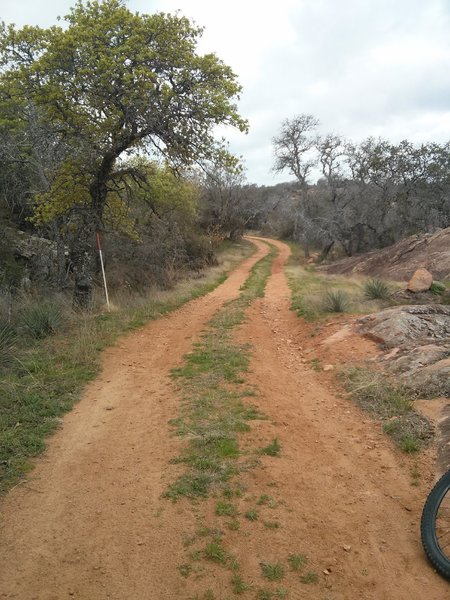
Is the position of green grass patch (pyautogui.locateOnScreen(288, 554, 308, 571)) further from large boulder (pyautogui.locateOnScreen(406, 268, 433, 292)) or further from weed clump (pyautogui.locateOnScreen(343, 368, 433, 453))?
large boulder (pyautogui.locateOnScreen(406, 268, 433, 292))

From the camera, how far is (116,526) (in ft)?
12.9

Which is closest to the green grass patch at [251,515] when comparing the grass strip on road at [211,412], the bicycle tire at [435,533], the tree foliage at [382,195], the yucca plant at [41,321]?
the grass strip on road at [211,412]

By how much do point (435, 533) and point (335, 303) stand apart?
837cm

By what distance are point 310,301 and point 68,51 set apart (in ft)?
30.0

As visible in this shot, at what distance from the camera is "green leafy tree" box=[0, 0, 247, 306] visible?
1093 centimetres

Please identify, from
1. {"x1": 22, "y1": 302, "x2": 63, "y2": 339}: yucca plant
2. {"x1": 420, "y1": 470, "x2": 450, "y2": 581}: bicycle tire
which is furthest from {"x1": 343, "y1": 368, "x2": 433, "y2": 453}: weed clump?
{"x1": 22, "y1": 302, "x2": 63, "y2": 339}: yucca plant

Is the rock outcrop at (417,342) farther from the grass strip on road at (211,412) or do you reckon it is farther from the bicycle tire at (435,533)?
the bicycle tire at (435,533)

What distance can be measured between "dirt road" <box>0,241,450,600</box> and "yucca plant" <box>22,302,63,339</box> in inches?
129

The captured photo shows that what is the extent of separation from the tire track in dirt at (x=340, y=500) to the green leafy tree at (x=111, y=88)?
7.84m

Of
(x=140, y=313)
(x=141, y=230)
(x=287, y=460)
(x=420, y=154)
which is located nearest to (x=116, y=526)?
(x=287, y=460)

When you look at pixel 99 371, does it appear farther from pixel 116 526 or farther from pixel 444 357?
pixel 444 357

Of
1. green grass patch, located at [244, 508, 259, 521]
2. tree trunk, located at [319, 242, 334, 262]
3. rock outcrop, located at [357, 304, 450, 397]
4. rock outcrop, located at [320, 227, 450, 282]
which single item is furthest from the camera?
tree trunk, located at [319, 242, 334, 262]

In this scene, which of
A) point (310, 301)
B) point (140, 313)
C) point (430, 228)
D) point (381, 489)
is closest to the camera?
point (381, 489)

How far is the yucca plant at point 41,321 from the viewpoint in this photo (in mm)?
9633
